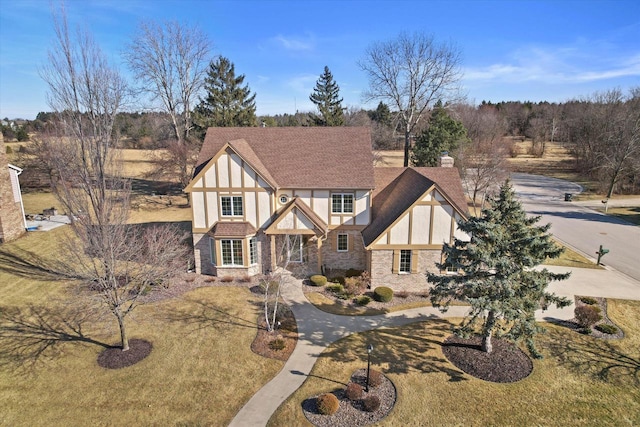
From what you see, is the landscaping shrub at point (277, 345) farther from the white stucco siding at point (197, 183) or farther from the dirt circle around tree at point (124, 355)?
the white stucco siding at point (197, 183)

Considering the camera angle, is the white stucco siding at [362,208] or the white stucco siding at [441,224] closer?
the white stucco siding at [441,224]

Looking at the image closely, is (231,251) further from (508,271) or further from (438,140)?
(438,140)

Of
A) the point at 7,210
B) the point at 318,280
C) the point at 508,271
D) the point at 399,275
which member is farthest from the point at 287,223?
the point at 7,210

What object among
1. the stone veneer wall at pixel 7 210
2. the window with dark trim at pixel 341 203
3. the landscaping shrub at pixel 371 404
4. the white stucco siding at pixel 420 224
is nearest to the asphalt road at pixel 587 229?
Answer: the white stucco siding at pixel 420 224

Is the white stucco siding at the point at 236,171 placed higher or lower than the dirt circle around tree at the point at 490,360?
higher

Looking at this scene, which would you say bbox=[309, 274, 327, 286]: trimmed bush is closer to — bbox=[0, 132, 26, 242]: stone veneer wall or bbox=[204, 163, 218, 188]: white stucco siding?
bbox=[204, 163, 218, 188]: white stucco siding

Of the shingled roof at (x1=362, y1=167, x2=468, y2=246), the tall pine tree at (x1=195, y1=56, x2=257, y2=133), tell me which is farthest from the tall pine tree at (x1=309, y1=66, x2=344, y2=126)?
the shingled roof at (x1=362, y1=167, x2=468, y2=246)
